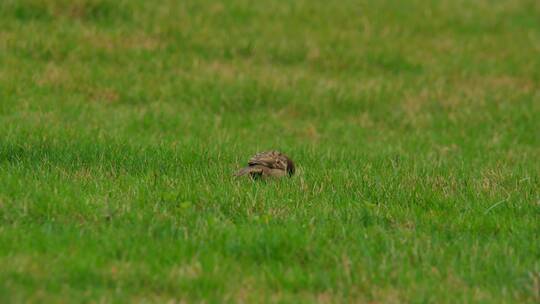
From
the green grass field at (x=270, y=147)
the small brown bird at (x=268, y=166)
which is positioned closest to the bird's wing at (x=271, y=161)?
the small brown bird at (x=268, y=166)

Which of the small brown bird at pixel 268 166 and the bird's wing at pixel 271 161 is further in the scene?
the bird's wing at pixel 271 161

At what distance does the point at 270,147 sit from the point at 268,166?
300 centimetres

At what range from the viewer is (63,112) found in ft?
43.8

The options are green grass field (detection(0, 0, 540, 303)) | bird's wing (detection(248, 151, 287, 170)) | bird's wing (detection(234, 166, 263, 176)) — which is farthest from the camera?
bird's wing (detection(248, 151, 287, 170))

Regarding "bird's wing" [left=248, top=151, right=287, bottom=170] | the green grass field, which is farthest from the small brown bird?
the green grass field

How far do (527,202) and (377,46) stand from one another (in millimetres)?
10443

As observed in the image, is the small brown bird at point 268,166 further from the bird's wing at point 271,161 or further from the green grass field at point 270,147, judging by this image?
the green grass field at point 270,147

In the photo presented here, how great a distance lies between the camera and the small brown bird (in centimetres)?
943

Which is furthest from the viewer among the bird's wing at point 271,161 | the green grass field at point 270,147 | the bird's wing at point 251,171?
the bird's wing at point 271,161

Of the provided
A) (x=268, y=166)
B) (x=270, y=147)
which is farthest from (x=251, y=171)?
(x=270, y=147)

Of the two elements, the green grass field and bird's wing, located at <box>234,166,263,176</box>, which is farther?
bird's wing, located at <box>234,166,263,176</box>

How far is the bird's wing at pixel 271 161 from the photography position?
9531 mm

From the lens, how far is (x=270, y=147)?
41.1ft

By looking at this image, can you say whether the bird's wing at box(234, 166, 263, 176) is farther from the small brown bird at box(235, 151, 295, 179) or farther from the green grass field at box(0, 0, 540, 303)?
the green grass field at box(0, 0, 540, 303)
